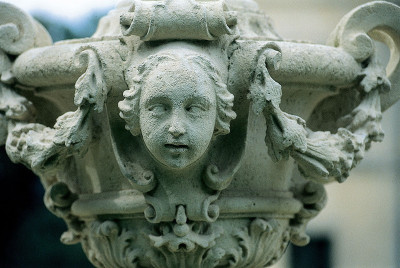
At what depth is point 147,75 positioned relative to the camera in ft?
7.67

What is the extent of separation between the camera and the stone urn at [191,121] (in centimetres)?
236

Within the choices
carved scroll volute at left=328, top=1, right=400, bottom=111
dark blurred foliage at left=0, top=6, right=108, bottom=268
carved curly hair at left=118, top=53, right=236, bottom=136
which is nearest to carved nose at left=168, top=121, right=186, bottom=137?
carved curly hair at left=118, top=53, right=236, bottom=136

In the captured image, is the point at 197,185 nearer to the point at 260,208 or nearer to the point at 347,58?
the point at 260,208

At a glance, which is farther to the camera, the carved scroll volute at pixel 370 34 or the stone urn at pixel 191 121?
the carved scroll volute at pixel 370 34

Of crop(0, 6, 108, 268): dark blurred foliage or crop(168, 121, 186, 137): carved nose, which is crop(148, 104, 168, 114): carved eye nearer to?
crop(168, 121, 186, 137): carved nose

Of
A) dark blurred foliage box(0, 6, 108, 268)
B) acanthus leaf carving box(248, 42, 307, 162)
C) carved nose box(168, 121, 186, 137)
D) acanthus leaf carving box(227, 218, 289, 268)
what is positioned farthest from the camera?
dark blurred foliage box(0, 6, 108, 268)

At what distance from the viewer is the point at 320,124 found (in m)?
2.87

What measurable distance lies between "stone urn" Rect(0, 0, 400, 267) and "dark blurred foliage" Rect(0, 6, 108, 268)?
388cm

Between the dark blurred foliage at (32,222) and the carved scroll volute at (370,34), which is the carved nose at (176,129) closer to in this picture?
the carved scroll volute at (370,34)

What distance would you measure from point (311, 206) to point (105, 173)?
0.66m

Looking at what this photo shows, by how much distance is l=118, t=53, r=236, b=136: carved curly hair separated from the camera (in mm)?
2340

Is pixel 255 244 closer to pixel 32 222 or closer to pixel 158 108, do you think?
pixel 158 108

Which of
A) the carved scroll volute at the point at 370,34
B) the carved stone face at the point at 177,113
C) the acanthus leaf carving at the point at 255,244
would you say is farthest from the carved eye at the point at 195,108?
the carved scroll volute at the point at 370,34

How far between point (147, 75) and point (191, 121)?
0.17 m
